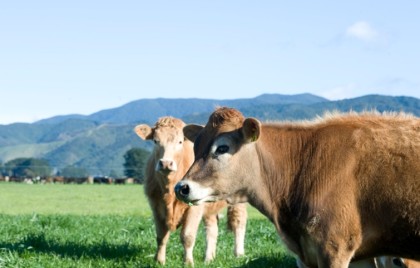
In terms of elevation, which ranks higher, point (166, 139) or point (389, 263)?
point (166, 139)

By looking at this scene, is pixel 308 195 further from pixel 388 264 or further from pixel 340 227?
pixel 388 264

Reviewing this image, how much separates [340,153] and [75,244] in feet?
21.5

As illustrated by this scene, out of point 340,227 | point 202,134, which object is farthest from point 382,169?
point 202,134

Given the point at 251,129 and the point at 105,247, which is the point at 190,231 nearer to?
the point at 105,247

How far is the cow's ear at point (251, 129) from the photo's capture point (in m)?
7.56

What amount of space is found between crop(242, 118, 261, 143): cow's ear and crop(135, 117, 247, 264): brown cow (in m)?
4.17

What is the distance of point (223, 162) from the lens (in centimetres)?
765

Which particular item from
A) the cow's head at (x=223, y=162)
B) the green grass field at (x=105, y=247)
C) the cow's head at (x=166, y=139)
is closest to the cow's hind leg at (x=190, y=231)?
the green grass field at (x=105, y=247)

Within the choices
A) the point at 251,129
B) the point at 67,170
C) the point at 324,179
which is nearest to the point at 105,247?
the point at 251,129

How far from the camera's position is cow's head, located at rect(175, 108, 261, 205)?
297 inches

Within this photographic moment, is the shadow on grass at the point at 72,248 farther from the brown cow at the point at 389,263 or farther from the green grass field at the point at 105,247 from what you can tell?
the brown cow at the point at 389,263

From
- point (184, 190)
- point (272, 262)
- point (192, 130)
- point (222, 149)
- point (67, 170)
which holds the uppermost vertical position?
point (192, 130)

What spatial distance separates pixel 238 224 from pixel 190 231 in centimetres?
235

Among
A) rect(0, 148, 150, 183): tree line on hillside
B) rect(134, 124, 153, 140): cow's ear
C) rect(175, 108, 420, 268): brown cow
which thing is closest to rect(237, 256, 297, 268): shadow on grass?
rect(134, 124, 153, 140): cow's ear
